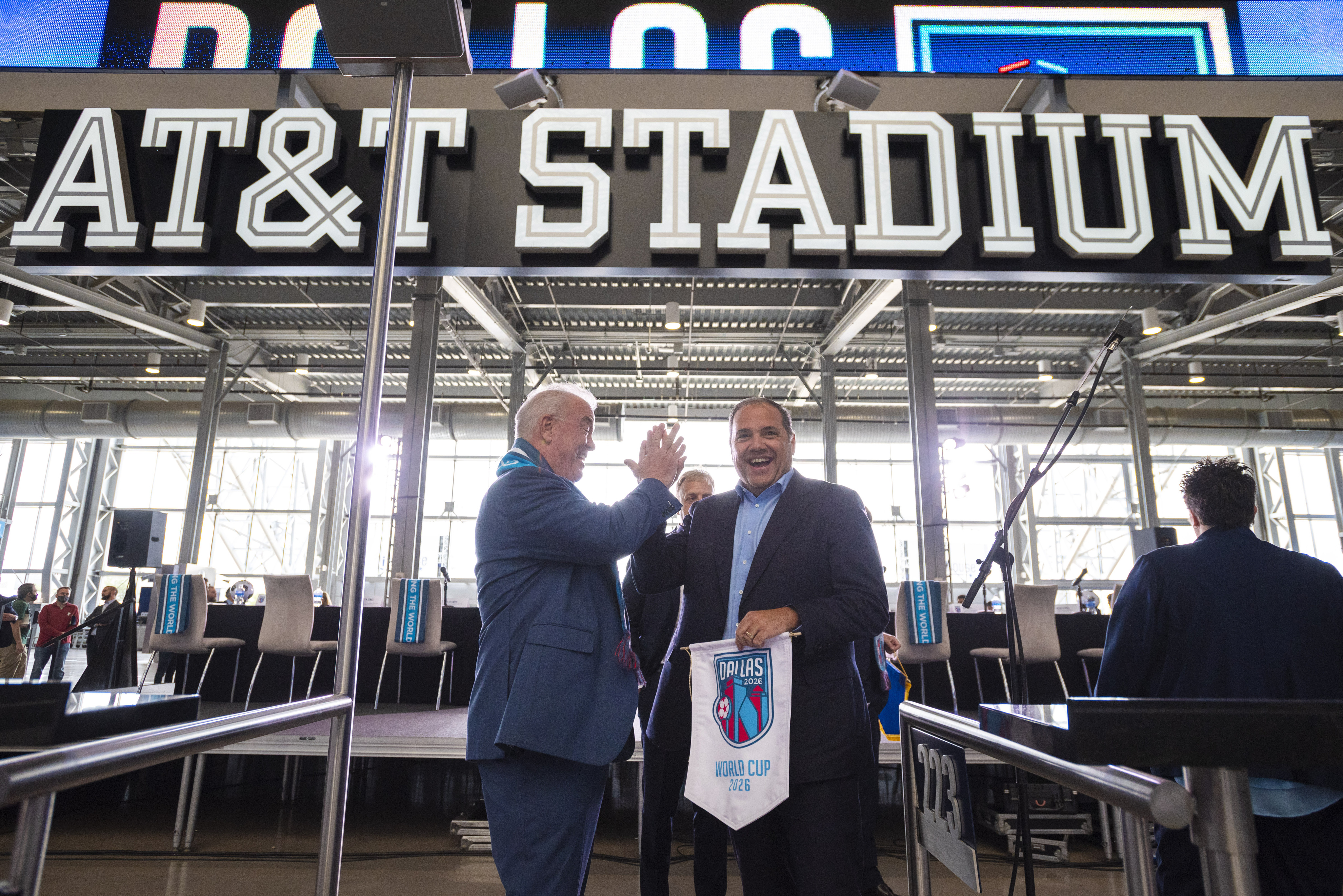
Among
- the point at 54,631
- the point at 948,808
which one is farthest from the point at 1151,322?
the point at 54,631

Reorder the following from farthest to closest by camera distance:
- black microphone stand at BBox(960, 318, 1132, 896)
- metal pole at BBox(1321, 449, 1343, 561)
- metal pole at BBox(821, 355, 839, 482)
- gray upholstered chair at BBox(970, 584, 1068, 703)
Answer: metal pole at BBox(1321, 449, 1343, 561)
metal pole at BBox(821, 355, 839, 482)
gray upholstered chair at BBox(970, 584, 1068, 703)
black microphone stand at BBox(960, 318, 1132, 896)

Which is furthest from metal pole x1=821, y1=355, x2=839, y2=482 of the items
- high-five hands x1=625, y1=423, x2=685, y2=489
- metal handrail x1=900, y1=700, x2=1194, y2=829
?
metal handrail x1=900, y1=700, x2=1194, y2=829

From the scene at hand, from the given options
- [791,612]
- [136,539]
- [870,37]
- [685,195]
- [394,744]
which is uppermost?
[870,37]

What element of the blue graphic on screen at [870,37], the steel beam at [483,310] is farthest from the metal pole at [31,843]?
the steel beam at [483,310]

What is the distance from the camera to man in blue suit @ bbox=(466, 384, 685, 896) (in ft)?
4.91

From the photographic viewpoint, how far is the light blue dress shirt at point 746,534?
1.75m

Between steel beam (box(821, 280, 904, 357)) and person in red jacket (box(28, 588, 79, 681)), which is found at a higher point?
steel beam (box(821, 280, 904, 357))

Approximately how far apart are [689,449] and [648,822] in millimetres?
15026

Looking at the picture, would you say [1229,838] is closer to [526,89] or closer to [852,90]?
[852,90]

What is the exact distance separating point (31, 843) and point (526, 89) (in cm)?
464

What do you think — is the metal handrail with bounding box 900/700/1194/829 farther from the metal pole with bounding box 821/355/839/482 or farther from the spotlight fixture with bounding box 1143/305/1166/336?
the metal pole with bounding box 821/355/839/482

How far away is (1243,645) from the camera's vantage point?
168 cm

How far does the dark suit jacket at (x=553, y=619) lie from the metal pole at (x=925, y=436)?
6.37 metres

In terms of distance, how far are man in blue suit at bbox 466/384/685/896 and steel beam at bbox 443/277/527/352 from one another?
680 centimetres
